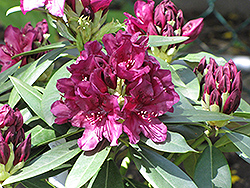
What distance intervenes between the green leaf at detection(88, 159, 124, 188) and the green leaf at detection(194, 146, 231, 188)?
14cm

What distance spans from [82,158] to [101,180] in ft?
0.27

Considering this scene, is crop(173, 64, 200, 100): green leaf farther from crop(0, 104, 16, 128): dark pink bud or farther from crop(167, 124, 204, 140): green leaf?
crop(0, 104, 16, 128): dark pink bud

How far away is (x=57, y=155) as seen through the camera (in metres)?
0.55

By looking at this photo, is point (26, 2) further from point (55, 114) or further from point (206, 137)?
point (206, 137)

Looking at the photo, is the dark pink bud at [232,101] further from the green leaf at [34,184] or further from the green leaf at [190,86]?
the green leaf at [34,184]

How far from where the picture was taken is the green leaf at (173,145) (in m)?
0.51

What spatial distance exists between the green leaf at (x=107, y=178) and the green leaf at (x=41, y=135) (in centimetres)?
11

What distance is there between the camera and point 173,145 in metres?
0.52

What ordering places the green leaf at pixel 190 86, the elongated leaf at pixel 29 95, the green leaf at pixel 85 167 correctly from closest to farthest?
the green leaf at pixel 85 167, the elongated leaf at pixel 29 95, the green leaf at pixel 190 86

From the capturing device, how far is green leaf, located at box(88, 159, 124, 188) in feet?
1.91

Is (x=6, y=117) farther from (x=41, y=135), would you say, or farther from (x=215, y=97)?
(x=215, y=97)

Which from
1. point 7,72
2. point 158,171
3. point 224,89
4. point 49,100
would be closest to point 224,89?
point 224,89

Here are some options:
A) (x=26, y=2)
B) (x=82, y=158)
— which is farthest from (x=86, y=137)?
(x=26, y=2)

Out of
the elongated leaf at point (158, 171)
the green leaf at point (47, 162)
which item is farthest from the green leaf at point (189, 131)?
the green leaf at point (47, 162)
